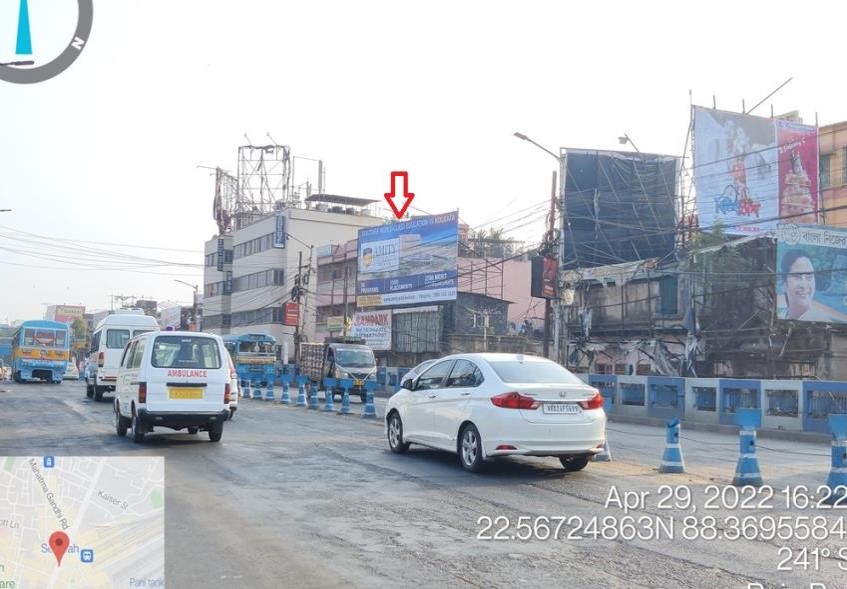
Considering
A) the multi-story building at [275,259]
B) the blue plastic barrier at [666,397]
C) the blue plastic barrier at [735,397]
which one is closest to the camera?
the blue plastic barrier at [735,397]

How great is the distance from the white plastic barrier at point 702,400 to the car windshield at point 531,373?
41.8 feet

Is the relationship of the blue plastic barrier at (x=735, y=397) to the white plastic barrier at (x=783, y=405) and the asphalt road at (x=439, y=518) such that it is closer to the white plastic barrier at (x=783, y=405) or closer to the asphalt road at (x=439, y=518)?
the white plastic barrier at (x=783, y=405)

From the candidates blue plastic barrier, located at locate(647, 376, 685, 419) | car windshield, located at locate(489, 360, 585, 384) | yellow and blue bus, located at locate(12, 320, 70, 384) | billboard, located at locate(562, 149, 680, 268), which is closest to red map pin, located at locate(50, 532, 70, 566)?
car windshield, located at locate(489, 360, 585, 384)

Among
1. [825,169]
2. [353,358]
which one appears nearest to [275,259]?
[353,358]

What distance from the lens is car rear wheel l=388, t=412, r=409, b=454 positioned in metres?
13.4

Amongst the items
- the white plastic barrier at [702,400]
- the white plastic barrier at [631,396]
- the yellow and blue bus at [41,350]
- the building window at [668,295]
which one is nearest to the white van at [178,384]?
the white plastic barrier at [702,400]

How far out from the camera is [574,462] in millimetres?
11523

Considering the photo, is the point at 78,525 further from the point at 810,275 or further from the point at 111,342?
the point at 810,275

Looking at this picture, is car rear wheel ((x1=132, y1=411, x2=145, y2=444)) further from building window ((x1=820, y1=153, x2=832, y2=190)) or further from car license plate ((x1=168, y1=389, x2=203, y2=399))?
building window ((x1=820, y1=153, x2=832, y2=190))

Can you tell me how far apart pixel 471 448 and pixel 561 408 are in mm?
1331

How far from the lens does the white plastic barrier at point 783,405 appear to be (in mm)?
20625

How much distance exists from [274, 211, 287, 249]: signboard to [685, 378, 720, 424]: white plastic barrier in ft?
182

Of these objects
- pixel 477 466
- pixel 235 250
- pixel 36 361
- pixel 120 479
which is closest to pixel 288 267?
pixel 235 250

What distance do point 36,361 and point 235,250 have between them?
144 feet
